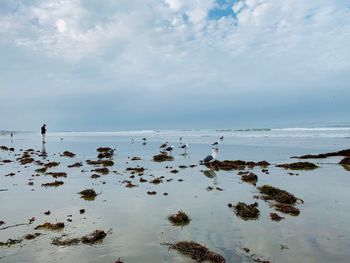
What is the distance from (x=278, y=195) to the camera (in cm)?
1034

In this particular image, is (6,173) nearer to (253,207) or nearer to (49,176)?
(49,176)

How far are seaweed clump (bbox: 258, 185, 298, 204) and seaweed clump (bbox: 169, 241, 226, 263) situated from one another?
4.44 m

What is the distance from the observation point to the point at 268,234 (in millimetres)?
7160

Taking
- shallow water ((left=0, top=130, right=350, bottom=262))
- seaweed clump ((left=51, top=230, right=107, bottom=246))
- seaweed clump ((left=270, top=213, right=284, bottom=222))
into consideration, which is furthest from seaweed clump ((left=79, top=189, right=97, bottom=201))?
seaweed clump ((left=270, top=213, right=284, bottom=222))

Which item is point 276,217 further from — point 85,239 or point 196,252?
point 85,239

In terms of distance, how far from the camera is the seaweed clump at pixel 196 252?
5.89m

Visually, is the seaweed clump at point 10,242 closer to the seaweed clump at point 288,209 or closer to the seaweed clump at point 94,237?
the seaweed clump at point 94,237

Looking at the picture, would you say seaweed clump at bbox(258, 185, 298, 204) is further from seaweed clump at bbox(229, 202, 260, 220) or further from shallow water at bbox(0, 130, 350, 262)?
seaweed clump at bbox(229, 202, 260, 220)

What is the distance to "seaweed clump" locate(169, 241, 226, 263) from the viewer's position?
589 cm

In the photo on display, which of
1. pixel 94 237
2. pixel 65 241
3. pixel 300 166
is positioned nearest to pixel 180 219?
pixel 94 237

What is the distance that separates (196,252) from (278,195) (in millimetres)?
5078

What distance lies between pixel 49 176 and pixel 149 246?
9.99 meters

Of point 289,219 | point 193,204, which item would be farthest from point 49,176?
point 289,219

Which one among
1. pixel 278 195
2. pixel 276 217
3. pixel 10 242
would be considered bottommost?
pixel 10 242
